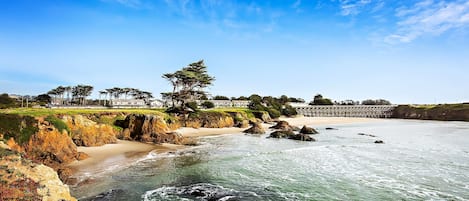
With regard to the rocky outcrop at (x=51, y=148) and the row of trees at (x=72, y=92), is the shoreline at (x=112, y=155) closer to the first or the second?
the rocky outcrop at (x=51, y=148)

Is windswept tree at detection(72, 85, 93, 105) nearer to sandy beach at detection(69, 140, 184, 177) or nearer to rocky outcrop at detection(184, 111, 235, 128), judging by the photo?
rocky outcrop at detection(184, 111, 235, 128)

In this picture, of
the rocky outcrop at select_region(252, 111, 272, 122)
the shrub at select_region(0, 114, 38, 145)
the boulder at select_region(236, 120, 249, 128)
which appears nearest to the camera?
the shrub at select_region(0, 114, 38, 145)

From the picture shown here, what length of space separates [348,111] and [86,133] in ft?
403

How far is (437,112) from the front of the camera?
11562 centimetres

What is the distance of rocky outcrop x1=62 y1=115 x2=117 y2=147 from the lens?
92.3 ft

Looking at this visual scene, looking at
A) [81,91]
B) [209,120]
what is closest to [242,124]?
[209,120]

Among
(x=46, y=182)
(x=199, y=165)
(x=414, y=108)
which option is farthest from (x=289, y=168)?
(x=414, y=108)

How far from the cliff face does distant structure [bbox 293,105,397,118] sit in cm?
554

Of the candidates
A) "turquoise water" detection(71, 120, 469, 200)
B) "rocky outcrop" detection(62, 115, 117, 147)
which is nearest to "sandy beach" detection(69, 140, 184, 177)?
"rocky outcrop" detection(62, 115, 117, 147)

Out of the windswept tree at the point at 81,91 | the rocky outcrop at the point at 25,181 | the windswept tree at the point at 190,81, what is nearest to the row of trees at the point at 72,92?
the windswept tree at the point at 81,91

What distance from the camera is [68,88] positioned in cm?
10419

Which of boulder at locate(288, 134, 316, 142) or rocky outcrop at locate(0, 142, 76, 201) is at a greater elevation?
rocky outcrop at locate(0, 142, 76, 201)

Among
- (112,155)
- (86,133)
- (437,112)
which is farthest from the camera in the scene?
(437,112)

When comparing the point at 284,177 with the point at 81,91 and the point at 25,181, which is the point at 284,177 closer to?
the point at 25,181
